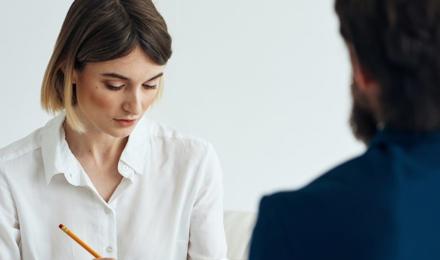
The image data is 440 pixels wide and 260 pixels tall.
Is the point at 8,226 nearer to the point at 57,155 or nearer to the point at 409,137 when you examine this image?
the point at 57,155

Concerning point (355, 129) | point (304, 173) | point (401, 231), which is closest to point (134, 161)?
point (355, 129)

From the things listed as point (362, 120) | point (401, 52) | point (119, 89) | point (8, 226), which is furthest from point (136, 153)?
point (401, 52)

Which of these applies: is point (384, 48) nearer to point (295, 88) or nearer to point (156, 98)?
point (156, 98)

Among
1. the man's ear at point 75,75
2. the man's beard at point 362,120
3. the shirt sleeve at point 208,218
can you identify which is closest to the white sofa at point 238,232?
the shirt sleeve at point 208,218

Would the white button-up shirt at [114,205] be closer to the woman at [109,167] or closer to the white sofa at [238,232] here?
the woman at [109,167]

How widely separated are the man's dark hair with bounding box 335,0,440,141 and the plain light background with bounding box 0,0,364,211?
82.7 inches

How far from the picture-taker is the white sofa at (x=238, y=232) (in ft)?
7.42

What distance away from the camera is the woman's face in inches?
69.1

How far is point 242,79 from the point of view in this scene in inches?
120

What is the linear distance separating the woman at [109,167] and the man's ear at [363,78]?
2.85 feet

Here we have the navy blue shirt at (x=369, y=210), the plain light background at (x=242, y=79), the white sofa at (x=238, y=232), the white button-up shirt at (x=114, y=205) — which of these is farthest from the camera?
the plain light background at (x=242, y=79)

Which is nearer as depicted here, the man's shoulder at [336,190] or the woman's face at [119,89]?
the man's shoulder at [336,190]

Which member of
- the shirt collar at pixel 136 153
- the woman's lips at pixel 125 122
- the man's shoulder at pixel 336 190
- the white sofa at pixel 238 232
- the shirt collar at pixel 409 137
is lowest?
the white sofa at pixel 238 232

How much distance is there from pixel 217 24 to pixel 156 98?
3.92 feet
